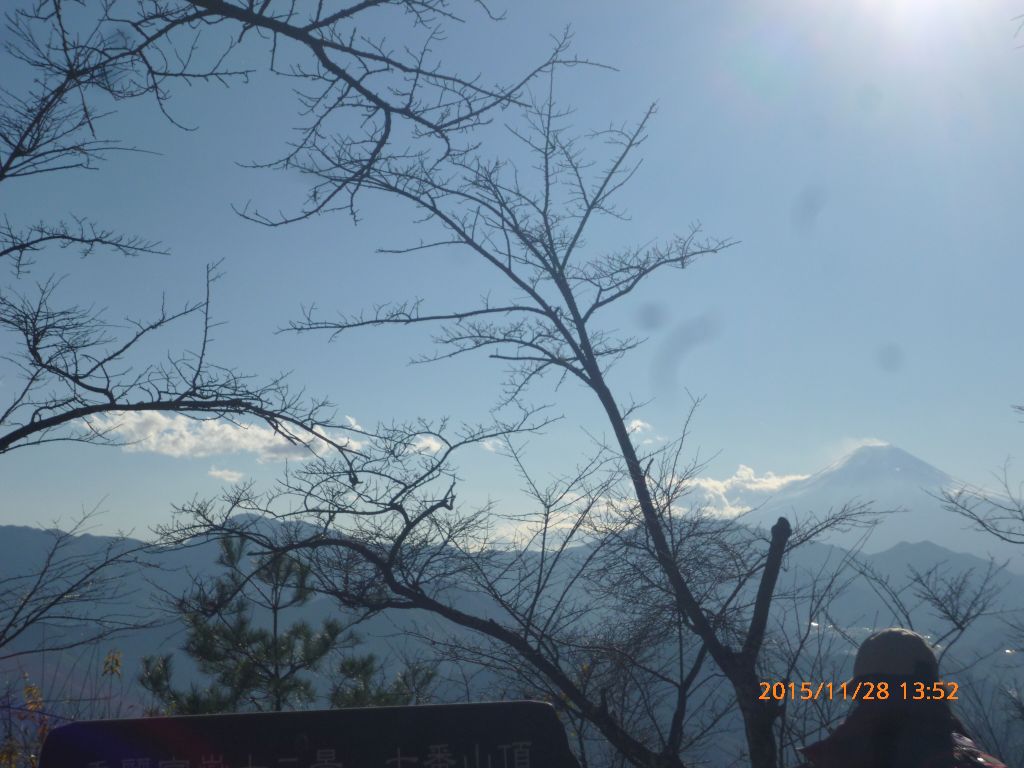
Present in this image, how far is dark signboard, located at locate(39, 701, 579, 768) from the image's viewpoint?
85.4 inches

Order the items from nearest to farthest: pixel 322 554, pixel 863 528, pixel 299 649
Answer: pixel 322 554 < pixel 863 528 < pixel 299 649

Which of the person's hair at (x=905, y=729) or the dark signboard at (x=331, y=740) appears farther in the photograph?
the person's hair at (x=905, y=729)

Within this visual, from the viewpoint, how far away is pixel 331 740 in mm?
2213

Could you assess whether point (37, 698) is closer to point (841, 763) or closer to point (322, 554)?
point (322, 554)

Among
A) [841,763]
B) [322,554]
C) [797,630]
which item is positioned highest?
[322,554]

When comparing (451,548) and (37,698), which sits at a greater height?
(451,548)

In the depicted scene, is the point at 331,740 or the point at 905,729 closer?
the point at 331,740

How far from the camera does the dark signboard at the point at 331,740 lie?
2170 mm

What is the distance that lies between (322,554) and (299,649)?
6.91 meters

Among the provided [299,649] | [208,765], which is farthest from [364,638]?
[208,765]

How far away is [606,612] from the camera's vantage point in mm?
5492

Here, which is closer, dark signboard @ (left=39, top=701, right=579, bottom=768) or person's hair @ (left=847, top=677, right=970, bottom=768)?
dark signboard @ (left=39, top=701, right=579, bottom=768)

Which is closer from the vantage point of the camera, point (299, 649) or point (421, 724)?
point (421, 724)

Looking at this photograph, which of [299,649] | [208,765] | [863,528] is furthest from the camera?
[299,649]
